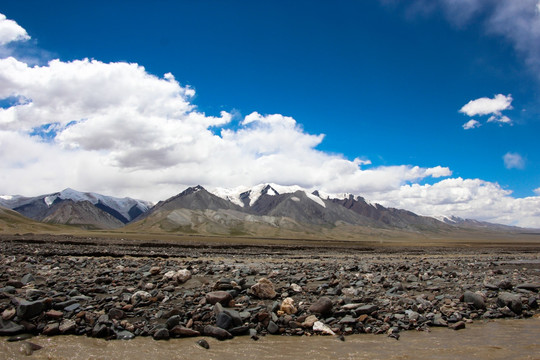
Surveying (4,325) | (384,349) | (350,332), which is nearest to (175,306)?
(4,325)

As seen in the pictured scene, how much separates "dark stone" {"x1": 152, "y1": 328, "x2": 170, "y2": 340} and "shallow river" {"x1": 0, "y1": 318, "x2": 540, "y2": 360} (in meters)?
0.18

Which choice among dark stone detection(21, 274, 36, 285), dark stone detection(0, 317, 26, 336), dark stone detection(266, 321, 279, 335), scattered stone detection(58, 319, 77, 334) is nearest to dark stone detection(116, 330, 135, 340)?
scattered stone detection(58, 319, 77, 334)

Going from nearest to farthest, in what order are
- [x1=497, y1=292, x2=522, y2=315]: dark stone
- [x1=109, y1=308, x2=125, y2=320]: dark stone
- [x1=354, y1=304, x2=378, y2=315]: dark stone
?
[x1=109, y1=308, x2=125, y2=320]: dark stone → [x1=354, y1=304, x2=378, y2=315]: dark stone → [x1=497, y1=292, x2=522, y2=315]: dark stone

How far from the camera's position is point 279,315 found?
463 inches

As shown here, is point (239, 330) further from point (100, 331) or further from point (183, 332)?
point (100, 331)

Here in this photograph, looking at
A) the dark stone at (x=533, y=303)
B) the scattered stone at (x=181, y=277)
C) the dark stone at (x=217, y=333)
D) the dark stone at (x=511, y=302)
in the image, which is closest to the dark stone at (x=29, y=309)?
the scattered stone at (x=181, y=277)

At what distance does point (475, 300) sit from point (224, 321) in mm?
10549

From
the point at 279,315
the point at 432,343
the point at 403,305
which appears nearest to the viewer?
the point at 432,343

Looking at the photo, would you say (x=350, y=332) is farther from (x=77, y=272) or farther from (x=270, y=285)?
(x=77, y=272)

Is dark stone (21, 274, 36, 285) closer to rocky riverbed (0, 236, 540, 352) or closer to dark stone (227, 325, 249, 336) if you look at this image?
rocky riverbed (0, 236, 540, 352)

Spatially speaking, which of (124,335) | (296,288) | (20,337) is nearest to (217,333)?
(124,335)

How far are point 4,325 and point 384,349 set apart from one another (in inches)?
445

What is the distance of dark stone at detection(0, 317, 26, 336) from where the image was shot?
9.60m

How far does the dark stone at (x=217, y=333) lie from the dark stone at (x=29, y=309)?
218 inches
